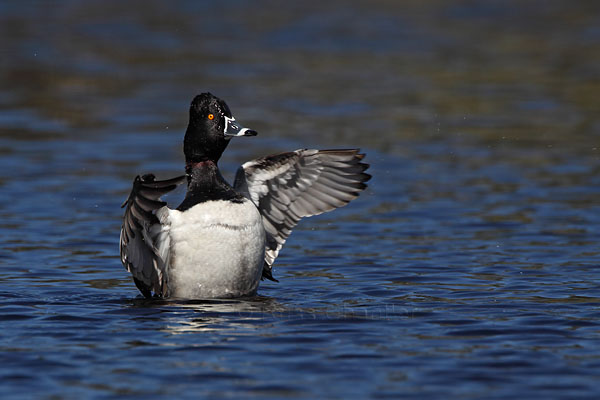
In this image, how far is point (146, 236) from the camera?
812 cm

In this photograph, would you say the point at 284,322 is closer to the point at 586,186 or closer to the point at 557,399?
the point at 557,399

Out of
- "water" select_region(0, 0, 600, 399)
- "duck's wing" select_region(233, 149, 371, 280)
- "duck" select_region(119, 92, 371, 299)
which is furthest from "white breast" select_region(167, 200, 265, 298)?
"duck's wing" select_region(233, 149, 371, 280)

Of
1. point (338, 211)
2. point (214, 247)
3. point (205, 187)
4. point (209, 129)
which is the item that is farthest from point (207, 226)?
point (338, 211)

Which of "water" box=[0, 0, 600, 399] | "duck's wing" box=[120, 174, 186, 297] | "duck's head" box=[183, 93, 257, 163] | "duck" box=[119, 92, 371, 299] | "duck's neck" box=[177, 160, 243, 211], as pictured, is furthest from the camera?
"duck's head" box=[183, 93, 257, 163]

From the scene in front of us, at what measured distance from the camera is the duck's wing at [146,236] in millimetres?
7531

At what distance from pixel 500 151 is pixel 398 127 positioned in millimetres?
2153

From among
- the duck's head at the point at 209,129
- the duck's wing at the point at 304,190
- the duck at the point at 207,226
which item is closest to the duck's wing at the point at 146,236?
the duck at the point at 207,226

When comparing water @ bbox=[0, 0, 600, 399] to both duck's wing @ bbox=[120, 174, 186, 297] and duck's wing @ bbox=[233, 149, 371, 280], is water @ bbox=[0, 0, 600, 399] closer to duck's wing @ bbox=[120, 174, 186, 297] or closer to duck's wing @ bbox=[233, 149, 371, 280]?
duck's wing @ bbox=[120, 174, 186, 297]

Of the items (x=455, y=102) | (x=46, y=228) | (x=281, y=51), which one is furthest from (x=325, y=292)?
(x=281, y=51)

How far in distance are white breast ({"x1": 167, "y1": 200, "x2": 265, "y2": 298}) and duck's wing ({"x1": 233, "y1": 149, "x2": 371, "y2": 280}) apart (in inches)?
27.6

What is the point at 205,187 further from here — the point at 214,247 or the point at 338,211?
the point at 338,211

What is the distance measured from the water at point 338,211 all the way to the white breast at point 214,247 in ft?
0.55

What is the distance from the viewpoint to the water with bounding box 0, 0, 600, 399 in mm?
6656

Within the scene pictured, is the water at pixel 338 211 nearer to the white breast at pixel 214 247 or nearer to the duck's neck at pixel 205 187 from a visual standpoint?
the white breast at pixel 214 247
